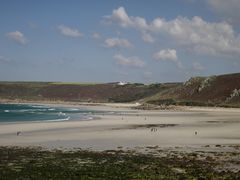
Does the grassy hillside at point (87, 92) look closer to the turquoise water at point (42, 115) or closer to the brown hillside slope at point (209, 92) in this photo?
the brown hillside slope at point (209, 92)

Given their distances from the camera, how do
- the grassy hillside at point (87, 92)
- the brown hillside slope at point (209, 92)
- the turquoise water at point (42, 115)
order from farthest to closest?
the grassy hillside at point (87, 92) → the brown hillside slope at point (209, 92) → the turquoise water at point (42, 115)

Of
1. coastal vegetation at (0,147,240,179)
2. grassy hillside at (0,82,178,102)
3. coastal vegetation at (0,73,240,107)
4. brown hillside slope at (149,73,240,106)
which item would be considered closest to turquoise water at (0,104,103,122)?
brown hillside slope at (149,73,240,106)

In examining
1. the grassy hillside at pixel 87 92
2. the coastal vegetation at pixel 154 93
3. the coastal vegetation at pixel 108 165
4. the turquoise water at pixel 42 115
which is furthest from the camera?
the grassy hillside at pixel 87 92

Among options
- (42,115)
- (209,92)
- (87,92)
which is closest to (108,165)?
(42,115)

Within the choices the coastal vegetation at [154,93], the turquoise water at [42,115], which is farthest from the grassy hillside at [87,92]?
the turquoise water at [42,115]

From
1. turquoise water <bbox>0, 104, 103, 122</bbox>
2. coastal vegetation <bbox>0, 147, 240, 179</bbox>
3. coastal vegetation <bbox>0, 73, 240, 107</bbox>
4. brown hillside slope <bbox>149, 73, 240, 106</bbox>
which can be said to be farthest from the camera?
coastal vegetation <bbox>0, 73, 240, 107</bbox>

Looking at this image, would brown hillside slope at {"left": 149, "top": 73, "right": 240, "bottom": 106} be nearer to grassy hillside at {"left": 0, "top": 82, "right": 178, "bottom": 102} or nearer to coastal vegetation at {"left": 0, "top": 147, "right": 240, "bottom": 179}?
grassy hillside at {"left": 0, "top": 82, "right": 178, "bottom": 102}

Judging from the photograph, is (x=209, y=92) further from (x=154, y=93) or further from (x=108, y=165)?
(x=108, y=165)

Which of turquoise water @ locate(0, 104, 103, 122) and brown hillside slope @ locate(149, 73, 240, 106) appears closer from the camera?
turquoise water @ locate(0, 104, 103, 122)

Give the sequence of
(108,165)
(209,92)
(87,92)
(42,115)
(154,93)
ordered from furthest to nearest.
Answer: (87,92) < (154,93) < (209,92) < (42,115) < (108,165)

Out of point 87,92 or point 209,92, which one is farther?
point 87,92

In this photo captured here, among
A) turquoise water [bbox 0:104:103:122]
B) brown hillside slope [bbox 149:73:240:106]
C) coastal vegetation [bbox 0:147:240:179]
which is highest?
brown hillside slope [bbox 149:73:240:106]

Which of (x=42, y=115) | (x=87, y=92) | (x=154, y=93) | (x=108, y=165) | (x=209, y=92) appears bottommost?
(x=108, y=165)

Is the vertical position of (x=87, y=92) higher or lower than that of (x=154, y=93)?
higher
